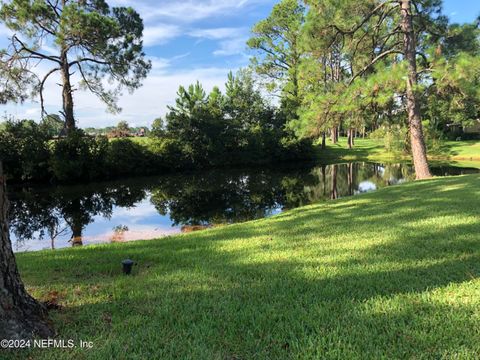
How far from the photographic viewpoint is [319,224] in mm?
6859

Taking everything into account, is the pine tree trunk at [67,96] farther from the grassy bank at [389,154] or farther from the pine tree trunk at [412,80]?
the grassy bank at [389,154]

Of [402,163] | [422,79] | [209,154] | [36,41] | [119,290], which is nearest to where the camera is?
[119,290]

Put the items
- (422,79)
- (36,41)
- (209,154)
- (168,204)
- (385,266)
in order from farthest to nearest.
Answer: (209,154) < (36,41) < (168,204) < (422,79) < (385,266)

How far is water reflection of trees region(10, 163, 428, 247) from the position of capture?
1273cm

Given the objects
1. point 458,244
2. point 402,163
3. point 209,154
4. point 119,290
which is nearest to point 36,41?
point 209,154

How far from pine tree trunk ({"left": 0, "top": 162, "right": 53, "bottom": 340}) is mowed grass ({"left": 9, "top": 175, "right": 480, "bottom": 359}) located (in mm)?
177

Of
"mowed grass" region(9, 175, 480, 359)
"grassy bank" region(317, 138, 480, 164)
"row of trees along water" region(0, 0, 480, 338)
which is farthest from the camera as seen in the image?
"grassy bank" region(317, 138, 480, 164)

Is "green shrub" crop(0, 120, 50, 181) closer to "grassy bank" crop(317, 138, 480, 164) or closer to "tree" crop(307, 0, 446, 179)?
"tree" crop(307, 0, 446, 179)

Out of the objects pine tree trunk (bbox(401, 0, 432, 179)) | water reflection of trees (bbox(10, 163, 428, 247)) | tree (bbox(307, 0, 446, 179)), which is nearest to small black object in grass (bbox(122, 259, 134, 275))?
water reflection of trees (bbox(10, 163, 428, 247))

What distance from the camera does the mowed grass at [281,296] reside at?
2.44 meters

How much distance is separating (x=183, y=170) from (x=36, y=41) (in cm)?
1241

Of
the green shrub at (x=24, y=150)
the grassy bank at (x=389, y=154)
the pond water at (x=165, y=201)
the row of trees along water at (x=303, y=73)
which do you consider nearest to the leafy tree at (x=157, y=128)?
the row of trees along water at (x=303, y=73)

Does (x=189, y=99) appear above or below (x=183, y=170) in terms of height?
above

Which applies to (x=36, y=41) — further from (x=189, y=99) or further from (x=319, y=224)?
(x=319, y=224)
